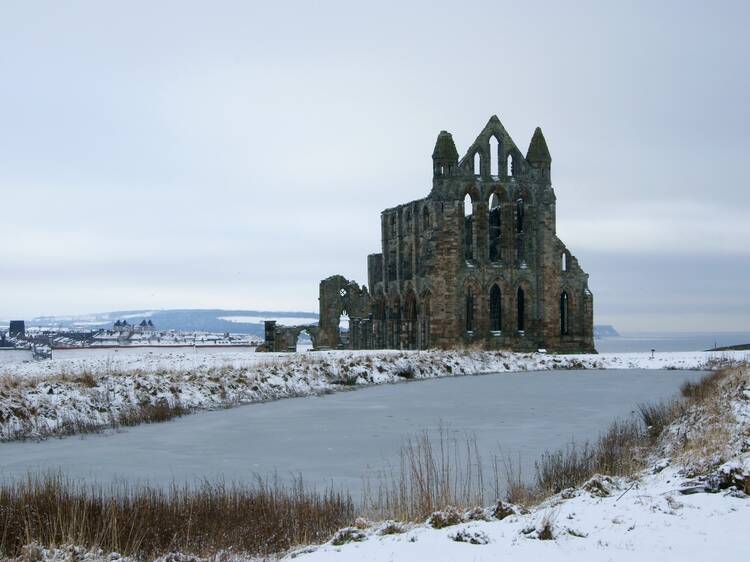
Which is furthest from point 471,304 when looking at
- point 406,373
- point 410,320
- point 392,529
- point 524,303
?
point 392,529

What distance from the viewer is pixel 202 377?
2389 centimetres

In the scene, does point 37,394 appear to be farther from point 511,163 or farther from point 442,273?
point 511,163

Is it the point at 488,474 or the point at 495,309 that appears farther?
the point at 495,309

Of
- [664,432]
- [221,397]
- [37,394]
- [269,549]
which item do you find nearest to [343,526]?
[269,549]

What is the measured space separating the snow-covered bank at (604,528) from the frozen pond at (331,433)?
9.50 ft

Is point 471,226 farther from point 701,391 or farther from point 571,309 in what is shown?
point 701,391

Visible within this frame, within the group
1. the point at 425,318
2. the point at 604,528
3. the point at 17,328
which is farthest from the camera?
the point at 17,328

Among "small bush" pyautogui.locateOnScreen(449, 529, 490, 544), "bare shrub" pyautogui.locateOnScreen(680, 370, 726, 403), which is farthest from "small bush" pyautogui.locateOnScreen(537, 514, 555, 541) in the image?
"bare shrub" pyautogui.locateOnScreen(680, 370, 726, 403)

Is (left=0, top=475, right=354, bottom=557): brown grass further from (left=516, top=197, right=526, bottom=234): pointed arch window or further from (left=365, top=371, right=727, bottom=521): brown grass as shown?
(left=516, top=197, right=526, bottom=234): pointed arch window

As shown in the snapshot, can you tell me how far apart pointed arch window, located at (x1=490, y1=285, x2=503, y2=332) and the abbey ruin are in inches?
2.6

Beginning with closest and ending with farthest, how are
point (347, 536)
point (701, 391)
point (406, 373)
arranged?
1. point (347, 536)
2. point (701, 391)
3. point (406, 373)

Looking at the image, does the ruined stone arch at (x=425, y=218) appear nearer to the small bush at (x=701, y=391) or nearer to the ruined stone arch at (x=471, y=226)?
the ruined stone arch at (x=471, y=226)

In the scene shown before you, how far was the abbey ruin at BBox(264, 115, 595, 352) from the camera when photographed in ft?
169

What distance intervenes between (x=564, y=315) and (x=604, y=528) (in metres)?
49.4
